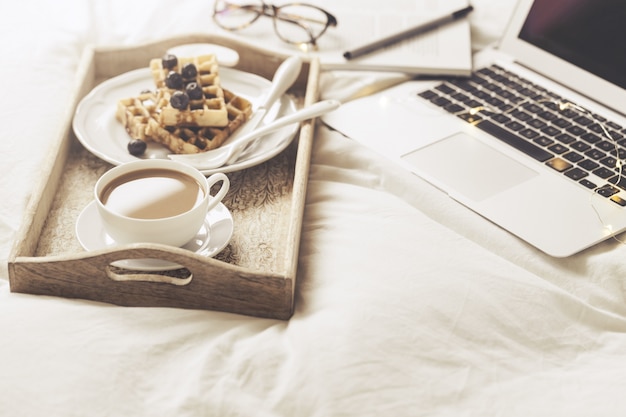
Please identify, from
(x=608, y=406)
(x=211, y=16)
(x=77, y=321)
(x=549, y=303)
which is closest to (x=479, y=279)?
(x=549, y=303)

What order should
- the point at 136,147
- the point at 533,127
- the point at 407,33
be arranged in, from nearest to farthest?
the point at 136,147, the point at 533,127, the point at 407,33

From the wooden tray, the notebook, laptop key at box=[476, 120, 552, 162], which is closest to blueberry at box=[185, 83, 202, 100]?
the wooden tray

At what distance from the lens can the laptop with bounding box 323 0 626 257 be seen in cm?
88

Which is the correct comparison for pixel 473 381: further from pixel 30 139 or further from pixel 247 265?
pixel 30 139

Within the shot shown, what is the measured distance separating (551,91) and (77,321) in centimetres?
80

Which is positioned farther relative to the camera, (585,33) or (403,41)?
A: (403,41)

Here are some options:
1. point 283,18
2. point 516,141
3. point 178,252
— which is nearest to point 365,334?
point 178,252

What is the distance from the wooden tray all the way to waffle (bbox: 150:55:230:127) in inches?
3.6

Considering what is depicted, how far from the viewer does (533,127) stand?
103 cm

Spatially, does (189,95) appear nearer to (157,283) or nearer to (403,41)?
(157,283)

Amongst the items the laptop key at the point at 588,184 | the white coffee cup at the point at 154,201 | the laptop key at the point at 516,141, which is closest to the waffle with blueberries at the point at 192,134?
the white coffee cup at the point at 154,201

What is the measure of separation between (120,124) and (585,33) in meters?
0.71

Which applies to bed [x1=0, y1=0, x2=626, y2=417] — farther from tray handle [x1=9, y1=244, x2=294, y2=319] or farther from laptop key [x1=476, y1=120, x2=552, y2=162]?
laptop key [x1=476, y1=120, x2=552, y2=162]

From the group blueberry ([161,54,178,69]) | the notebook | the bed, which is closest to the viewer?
the bed
